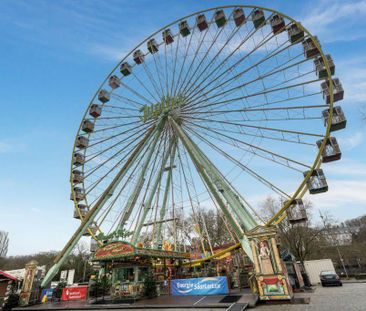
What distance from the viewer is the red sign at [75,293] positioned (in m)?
18.6

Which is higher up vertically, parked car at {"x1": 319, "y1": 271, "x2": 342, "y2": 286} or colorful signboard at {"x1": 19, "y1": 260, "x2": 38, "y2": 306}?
colorful signboard at {"x1": 19, "y1": 260, "x2": 38, "y2": 306}

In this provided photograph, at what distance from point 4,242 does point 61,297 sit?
164 ft

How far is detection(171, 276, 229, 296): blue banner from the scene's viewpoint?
13.7 meters

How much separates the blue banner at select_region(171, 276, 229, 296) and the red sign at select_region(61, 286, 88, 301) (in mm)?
7593

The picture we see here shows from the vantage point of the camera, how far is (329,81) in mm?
14383

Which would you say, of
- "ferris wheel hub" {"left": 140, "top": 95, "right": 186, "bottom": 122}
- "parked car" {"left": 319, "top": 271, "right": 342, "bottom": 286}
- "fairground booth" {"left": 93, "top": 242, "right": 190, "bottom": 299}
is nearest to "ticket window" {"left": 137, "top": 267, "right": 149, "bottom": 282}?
"fairground booth" {"left": 93, "top": 242, "right": 190, "bottom": 299}

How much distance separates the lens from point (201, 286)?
46.8ft

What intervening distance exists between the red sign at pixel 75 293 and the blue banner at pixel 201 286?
759cm

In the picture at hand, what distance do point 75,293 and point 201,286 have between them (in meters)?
10.7

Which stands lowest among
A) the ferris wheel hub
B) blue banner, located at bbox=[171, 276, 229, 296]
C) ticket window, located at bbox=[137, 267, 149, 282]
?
blue banner, located at bbox=[171, 276, 229, 296]

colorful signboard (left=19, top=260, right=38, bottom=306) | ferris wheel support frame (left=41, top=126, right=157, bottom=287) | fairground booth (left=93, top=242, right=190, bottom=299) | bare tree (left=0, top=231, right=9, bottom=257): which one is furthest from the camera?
bare tree (left=0, top=231, right=9, bottom=257)

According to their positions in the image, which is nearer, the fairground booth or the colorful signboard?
the fairground booth

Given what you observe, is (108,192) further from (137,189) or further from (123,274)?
(123,274)

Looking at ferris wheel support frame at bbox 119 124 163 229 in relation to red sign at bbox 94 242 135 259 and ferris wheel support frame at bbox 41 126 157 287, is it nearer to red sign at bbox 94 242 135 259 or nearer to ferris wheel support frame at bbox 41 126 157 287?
ferris wheel support frame at bbox 41 126 157 287
